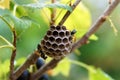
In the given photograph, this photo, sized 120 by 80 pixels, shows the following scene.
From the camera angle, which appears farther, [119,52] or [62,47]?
[119,52]

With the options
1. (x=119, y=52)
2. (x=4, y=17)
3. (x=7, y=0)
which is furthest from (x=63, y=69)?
(x=119, y=52)

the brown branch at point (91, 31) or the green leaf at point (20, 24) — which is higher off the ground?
the green leaf at point (20, 24)

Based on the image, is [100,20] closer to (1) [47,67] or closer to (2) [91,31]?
(2) [91,31]

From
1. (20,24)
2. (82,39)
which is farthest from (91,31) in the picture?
(20,24)

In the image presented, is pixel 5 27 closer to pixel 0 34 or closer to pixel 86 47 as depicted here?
pixel 0 34

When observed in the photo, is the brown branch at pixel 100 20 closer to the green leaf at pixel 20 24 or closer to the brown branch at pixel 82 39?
the brown branch at pixel 82 39

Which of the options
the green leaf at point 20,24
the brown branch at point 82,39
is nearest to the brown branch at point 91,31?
the brown branch at point 82,39

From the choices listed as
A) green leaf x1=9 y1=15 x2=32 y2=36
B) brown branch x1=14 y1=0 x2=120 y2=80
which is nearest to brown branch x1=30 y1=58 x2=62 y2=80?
brown branch x1=14 y1=0 x2=120 y2=80

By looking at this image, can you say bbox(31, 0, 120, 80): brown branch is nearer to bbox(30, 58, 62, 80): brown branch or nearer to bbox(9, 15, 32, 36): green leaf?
bbox(30, 58, 62, 80): brown branch

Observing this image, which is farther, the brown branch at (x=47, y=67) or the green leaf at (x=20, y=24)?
the brown branch at (x=47, y=67)
